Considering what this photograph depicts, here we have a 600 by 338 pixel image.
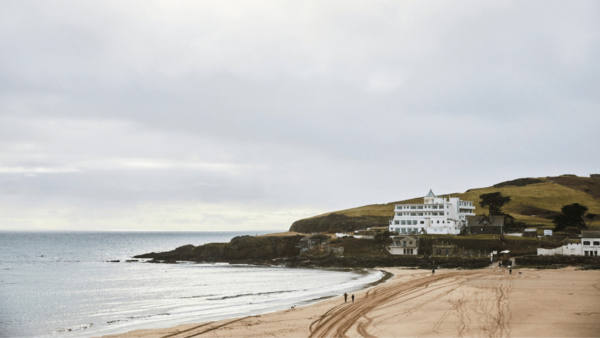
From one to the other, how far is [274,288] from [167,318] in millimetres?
22206

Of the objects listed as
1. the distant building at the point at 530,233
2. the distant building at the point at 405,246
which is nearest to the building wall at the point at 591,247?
the distant building at the point at 530,233

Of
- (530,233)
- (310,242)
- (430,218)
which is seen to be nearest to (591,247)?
(530,233)

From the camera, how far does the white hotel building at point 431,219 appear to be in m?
107

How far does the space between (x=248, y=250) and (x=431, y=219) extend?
4488cm

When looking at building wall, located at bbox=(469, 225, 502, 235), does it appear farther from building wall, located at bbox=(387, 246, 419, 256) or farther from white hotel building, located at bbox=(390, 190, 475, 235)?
building wall, located at bbox=(387, 246, 419, 256)

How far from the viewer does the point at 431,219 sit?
355 ft

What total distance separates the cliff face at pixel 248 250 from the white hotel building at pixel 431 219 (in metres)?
25.5

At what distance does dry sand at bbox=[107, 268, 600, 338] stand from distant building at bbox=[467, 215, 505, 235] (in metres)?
46.4

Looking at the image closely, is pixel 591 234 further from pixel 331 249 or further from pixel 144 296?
pixel 144 296

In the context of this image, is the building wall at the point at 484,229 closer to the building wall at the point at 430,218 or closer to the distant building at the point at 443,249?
the building wall at the point at 430,218

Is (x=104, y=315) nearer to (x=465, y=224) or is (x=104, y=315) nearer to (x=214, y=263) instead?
(x=214, y=263)

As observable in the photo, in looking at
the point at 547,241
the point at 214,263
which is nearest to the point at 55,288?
the point at 214,263

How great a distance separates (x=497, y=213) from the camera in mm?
119250

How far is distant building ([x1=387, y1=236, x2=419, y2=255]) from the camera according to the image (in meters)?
95.1
